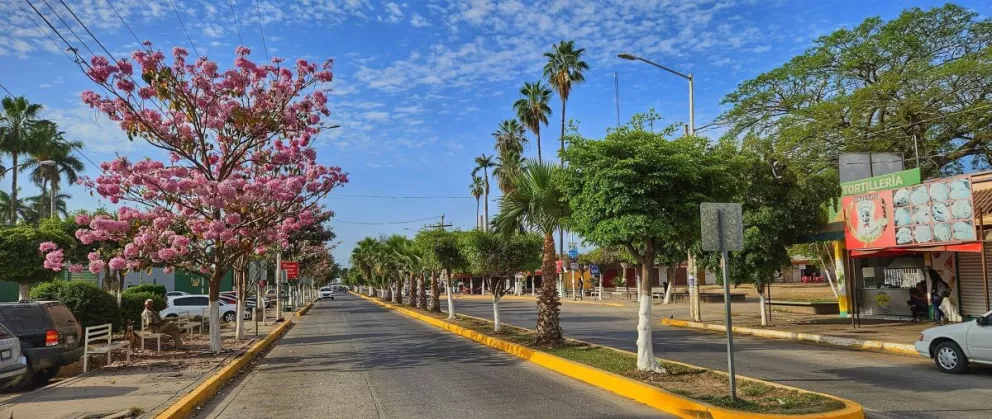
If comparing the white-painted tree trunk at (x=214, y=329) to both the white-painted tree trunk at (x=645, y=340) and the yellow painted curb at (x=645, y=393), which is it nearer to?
the yellow painted curb at (x=645, y=393)

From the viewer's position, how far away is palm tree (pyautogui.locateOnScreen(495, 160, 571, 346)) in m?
14.0

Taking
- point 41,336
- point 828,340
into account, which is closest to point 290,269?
point 41,336

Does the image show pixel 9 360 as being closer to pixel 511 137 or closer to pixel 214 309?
pixel 214 309

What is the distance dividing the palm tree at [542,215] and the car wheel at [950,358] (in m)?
6.88

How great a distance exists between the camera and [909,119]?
2719 cm

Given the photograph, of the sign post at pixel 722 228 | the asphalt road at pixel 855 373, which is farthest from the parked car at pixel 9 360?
the asphalt road at pixel 855 373

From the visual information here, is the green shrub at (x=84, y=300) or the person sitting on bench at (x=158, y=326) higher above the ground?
the green shrub at (x=84, y=300)

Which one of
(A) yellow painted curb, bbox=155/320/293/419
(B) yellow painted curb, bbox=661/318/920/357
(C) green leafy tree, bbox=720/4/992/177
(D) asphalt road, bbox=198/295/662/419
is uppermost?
(C) green leafy tree, bbox=720/4/992/177

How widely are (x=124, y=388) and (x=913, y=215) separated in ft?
60.4

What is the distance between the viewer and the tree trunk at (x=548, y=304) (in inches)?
606

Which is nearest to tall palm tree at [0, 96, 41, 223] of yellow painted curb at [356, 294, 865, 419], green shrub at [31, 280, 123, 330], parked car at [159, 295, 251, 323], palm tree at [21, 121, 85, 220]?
palm tree at [21, 121, 85, 220]

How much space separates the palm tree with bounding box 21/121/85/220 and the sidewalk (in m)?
35.4

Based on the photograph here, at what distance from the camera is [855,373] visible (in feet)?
38.2

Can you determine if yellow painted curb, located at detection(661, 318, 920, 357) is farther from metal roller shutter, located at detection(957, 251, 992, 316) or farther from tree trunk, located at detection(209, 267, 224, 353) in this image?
tree trunk, located at detection(209, 267, 224, 353)
